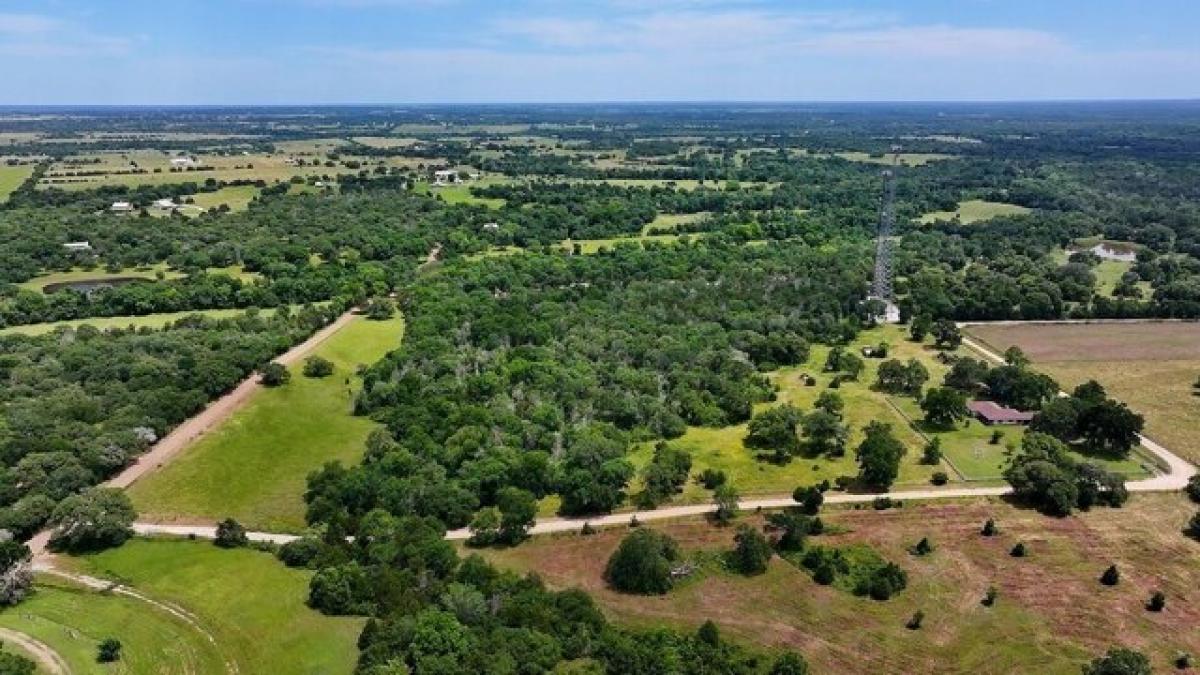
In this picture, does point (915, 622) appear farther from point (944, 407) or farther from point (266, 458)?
point (266, 458)

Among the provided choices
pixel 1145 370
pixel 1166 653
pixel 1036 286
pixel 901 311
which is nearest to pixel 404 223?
pixel 901 311

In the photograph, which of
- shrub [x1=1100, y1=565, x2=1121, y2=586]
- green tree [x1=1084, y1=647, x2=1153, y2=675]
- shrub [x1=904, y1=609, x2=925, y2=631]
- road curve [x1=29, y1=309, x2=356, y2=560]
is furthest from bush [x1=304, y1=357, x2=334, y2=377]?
green tree [x1=1084, y1=647, x2=1153, y2=675]

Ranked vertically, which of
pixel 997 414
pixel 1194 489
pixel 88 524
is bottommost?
pixel 1194 489

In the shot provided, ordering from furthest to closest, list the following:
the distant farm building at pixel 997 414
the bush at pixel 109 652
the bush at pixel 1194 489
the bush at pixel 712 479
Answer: the distant farm building at pixel 997 414
the bush at pixel 712 479
the bush at pixel 1194 489
the bush at pixel 109 652

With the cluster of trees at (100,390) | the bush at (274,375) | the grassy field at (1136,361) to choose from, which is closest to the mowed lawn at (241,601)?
the cluster of trees at (100,390)

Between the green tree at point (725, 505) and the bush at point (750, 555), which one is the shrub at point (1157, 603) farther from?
the green tree at point (725, 505)

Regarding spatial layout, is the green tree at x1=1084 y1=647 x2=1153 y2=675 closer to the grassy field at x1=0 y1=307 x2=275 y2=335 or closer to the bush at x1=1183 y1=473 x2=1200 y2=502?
the bush at x1=1183 y1=473 x2=1200 y2=502

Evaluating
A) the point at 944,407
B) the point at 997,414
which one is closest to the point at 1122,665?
the point at 944,407
